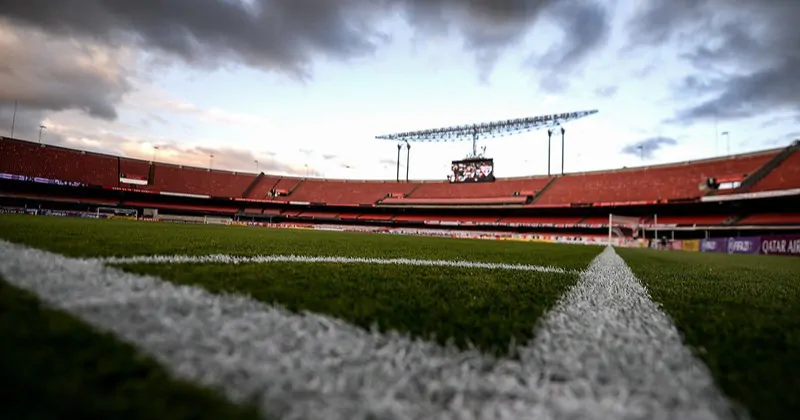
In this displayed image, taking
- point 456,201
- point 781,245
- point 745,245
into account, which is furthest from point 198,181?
point 781,245

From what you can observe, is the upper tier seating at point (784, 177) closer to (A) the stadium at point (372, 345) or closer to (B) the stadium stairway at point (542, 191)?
(B) the stadium stairway at point (542, 191)

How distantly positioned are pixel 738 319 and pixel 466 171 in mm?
39794

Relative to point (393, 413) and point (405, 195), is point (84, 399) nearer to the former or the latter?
point (393, 413)

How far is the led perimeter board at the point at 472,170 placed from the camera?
4009 cm

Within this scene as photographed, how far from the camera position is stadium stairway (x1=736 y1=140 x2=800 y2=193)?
24.8 meters

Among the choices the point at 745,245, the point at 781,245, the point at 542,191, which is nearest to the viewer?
the point at 781,245

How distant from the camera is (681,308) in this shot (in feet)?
7.32

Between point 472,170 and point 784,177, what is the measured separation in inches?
903

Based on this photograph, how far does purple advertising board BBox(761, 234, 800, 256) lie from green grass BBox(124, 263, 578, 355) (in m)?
19.6

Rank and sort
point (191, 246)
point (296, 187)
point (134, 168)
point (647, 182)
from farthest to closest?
point (296, 187), point (134, 168), point (647, 182), point (191, 246)

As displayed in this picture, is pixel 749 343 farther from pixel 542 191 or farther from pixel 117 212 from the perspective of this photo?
pixel 117 212

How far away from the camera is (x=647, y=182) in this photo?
31688mm

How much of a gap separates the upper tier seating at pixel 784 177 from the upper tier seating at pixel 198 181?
42.9 metres

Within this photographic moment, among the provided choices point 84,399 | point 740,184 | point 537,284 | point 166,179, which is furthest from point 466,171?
point 84,399
